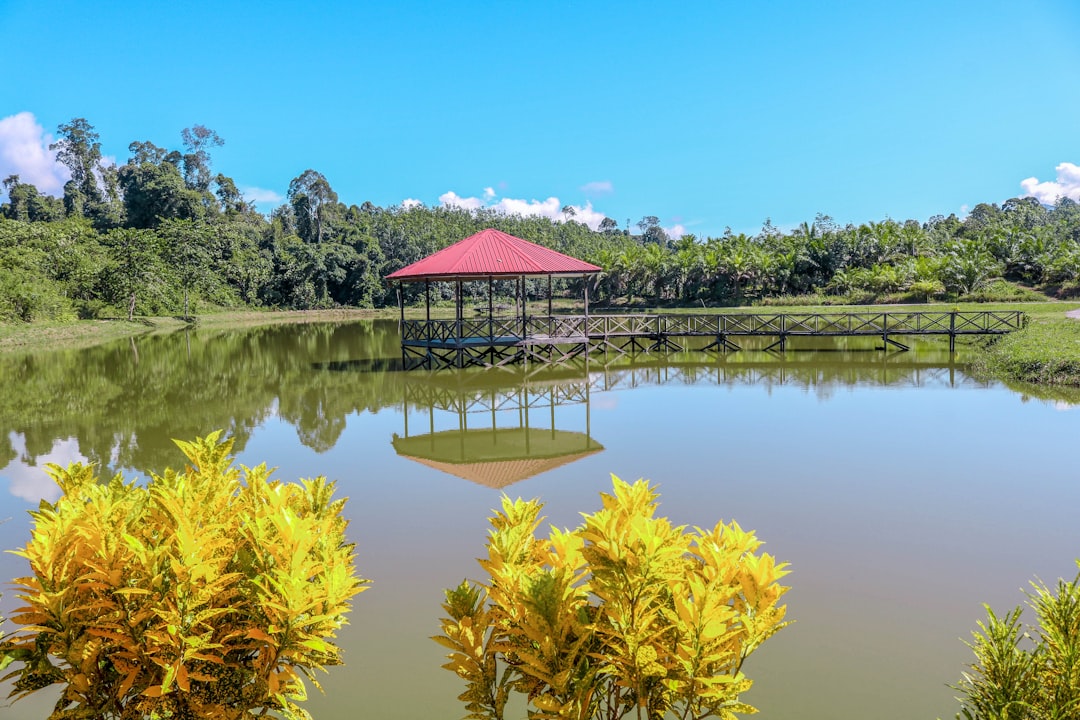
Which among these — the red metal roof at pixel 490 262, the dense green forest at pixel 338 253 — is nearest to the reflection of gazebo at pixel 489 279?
the red metal roof at pixel 490 262

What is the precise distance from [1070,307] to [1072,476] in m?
22.1

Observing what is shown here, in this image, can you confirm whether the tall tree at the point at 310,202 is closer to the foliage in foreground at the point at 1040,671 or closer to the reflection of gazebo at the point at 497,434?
the reflection of gazebo at the point at 497,434

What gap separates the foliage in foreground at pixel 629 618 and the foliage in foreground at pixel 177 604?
538 millimetres

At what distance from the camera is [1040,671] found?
212cm

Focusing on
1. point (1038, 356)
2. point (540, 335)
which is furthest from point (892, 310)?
point (540, 335)

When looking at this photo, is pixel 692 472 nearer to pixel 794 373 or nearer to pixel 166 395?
pixel 794 373

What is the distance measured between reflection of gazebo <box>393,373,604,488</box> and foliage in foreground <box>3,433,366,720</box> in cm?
461

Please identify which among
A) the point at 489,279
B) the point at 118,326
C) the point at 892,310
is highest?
the point at 489,279

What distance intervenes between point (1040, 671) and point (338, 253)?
47565 mm

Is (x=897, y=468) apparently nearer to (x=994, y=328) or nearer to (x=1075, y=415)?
(x=1075, y=415)

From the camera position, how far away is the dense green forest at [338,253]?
3162 cm

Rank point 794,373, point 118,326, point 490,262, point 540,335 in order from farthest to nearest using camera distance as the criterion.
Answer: point 118,326
point 540,335
point 490,262
point 794,373

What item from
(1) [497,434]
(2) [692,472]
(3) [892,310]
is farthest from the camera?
(3) [892,310]

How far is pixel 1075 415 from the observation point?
32.2 feet
